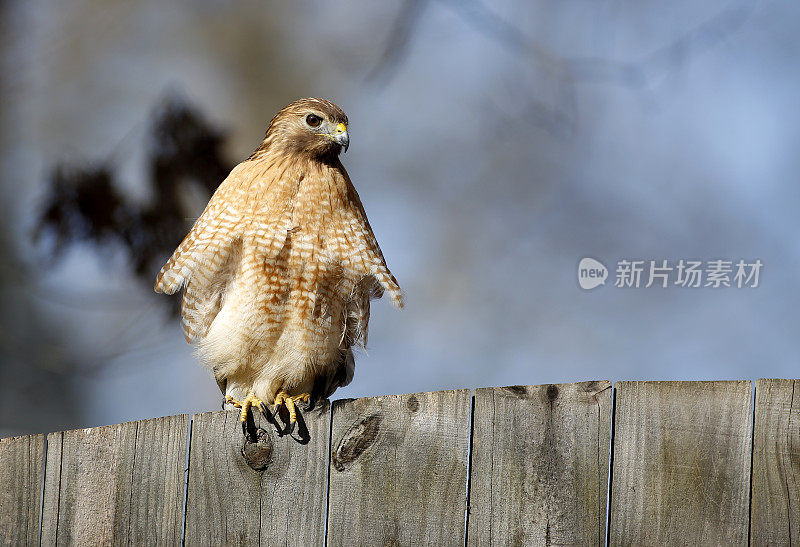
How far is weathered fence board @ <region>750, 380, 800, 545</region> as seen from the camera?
1469 mm

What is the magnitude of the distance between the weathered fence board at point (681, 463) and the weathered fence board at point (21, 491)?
1.28 metres

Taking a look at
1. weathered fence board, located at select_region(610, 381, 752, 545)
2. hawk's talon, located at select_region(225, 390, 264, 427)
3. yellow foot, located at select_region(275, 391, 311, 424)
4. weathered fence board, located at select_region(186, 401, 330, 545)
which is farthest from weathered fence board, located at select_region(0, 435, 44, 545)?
weathered fence board, located at select_region(610, 381, 752, 545)

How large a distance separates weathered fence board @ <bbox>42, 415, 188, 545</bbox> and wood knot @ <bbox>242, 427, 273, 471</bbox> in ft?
0.49

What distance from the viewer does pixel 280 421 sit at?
1822mm

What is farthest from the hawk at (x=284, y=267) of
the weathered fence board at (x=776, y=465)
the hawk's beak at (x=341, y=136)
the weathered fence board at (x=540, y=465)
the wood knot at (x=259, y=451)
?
the weathered fence board at (x=776, y=465)

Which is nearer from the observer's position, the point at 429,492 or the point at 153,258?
the point at 429,492

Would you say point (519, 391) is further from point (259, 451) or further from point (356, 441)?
point (259, 451)

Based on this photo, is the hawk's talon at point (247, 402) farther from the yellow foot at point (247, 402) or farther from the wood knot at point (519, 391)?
the wood knot at point (519, 391)

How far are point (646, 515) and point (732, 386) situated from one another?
29 centimetres

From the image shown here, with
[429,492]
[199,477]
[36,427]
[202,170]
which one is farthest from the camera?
[36,427]

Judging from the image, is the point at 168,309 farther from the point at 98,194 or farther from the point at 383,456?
the point at 383,456

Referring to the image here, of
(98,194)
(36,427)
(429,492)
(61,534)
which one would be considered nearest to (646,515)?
(429,492)

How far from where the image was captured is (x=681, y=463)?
4.98ft

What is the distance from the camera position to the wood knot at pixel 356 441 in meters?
1.69
